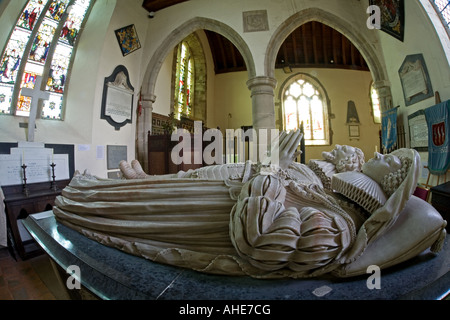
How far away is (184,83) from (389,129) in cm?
711

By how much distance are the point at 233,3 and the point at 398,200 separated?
20.9 ft

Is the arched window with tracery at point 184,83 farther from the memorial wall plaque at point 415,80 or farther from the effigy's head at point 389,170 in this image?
the effigy's head at point 389,170

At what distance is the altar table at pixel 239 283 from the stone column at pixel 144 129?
4.90 meters

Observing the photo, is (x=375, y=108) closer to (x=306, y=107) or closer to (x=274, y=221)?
(x=306, y=107)

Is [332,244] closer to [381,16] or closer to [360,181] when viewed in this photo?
[360,181]

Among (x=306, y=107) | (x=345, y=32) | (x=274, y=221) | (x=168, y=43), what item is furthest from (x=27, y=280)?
(x=306, y=107)

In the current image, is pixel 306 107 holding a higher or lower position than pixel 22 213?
higher

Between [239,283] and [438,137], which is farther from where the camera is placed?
[438,137]

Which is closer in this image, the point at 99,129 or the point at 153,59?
the point at 99,129

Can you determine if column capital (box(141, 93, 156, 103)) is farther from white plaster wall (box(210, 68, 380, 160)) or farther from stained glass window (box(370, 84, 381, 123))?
stained glass window (box(370, 84, 381, 123))

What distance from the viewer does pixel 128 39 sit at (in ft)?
17.7

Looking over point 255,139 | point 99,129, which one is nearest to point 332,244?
point 255,139

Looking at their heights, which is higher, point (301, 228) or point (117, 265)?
point (301, 228)

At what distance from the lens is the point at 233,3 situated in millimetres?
5469
